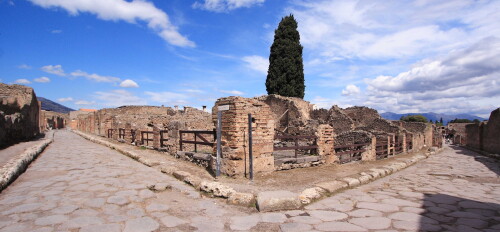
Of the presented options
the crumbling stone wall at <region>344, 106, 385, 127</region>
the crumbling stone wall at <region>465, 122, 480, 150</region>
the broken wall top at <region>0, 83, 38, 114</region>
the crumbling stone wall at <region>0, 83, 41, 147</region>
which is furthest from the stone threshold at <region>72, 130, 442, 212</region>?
the crumbling stone wall at <region>344, 106, 385, 127</region>

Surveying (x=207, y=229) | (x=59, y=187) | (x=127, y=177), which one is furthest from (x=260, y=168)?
(x=59, y=187)

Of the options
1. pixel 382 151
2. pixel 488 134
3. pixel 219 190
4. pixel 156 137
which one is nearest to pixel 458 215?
pixel 219 190

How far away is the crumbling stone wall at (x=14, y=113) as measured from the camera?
1281 centimetres

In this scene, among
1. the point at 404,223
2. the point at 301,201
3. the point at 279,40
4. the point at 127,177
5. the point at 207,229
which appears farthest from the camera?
the point at 279,40

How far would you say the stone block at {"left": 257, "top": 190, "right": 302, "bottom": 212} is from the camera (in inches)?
158

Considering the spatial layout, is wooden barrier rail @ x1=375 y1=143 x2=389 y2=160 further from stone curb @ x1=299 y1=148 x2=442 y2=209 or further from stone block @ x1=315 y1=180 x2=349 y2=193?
stone block @ x1=315 y1=180 x2=349 y2=193

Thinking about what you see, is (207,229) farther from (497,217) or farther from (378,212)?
(497,217)

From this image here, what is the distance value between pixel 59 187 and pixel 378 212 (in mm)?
5478

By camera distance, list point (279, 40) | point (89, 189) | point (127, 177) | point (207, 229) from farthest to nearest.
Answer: point (279, 40), point (127, 177), point (89, 189), point (207, 229)

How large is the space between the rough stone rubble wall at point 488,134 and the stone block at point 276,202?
1728 cm

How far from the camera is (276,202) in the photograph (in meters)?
4.05

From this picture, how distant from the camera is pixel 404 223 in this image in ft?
11.5

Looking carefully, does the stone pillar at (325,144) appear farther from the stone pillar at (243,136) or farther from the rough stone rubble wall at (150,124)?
the rough stone rubble wall at (150,124)

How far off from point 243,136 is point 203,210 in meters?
2.74
